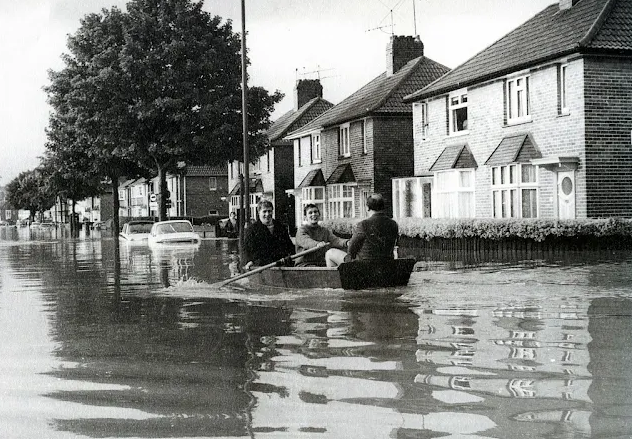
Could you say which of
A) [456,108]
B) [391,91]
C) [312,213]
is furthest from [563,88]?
[391,91]

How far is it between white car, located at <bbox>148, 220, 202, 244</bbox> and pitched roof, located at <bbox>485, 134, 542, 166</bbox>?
46.9 ft

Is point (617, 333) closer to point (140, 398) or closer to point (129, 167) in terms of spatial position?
point (140, 398)

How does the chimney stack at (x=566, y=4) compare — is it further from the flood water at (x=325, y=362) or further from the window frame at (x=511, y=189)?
the flood water at (x=325, y=362)

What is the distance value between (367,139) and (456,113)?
8741 mm

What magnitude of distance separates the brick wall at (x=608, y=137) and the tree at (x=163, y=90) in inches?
910

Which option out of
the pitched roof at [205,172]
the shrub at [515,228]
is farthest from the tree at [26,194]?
the shrub at [515,228]

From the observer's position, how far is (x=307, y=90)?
67.4 meters

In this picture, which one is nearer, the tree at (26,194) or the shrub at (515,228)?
the shrub at (515,228)

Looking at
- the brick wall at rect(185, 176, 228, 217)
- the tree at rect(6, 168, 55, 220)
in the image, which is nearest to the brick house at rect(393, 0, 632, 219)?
the brick wall at rect(185, 176, 228, 217)

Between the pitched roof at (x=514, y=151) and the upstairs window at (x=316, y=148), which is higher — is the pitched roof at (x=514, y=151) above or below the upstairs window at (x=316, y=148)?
below

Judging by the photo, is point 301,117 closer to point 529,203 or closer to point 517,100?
point 517,100

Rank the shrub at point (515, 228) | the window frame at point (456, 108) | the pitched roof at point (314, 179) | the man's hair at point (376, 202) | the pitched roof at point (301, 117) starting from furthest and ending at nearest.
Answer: the pitched roof at point (301, 117), the pitched roof at point (314, 179), the window frame at point (456, 108), the shrub at point (515, 228), the man's hair at point (376, 202)

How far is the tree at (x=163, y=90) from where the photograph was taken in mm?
46156

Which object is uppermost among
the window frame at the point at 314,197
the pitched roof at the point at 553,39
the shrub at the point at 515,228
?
the pitched roof at the point at 553,39
